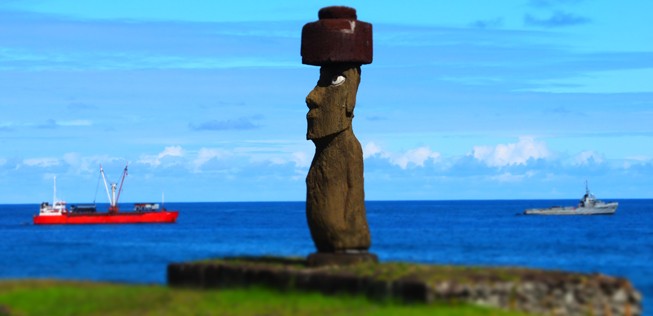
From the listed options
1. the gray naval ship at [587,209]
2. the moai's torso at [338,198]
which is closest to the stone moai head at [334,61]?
the moai's torso at [338,198]

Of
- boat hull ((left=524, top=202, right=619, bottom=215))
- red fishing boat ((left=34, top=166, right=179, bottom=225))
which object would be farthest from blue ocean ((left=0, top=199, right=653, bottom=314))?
boat hull ((left=524, top=202, right=619, bottom=215))

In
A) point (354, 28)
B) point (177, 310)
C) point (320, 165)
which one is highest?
point (354, 28)

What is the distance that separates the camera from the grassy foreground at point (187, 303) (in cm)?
1862

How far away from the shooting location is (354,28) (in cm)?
2295

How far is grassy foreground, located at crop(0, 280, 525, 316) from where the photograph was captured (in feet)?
61.1

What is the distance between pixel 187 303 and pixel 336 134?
5.10 metres

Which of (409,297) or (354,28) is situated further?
(354,28)

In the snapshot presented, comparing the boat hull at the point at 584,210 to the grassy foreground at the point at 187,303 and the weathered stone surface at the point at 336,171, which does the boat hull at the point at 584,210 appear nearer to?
Result: the weathered stone surface at the point at 336,171

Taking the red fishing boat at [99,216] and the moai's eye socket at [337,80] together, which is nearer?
the moai's eye socket at [337,80]

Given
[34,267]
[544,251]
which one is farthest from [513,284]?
[544,251]

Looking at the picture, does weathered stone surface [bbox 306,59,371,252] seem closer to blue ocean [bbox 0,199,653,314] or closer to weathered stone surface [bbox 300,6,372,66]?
weathered stone surface [bbox 300,6,372,66]

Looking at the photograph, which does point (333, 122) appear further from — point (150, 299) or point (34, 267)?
point (34, 267)

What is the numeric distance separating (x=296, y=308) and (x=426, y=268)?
3.08 metres

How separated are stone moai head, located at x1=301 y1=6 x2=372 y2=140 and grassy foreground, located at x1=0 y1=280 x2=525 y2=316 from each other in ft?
12.5
